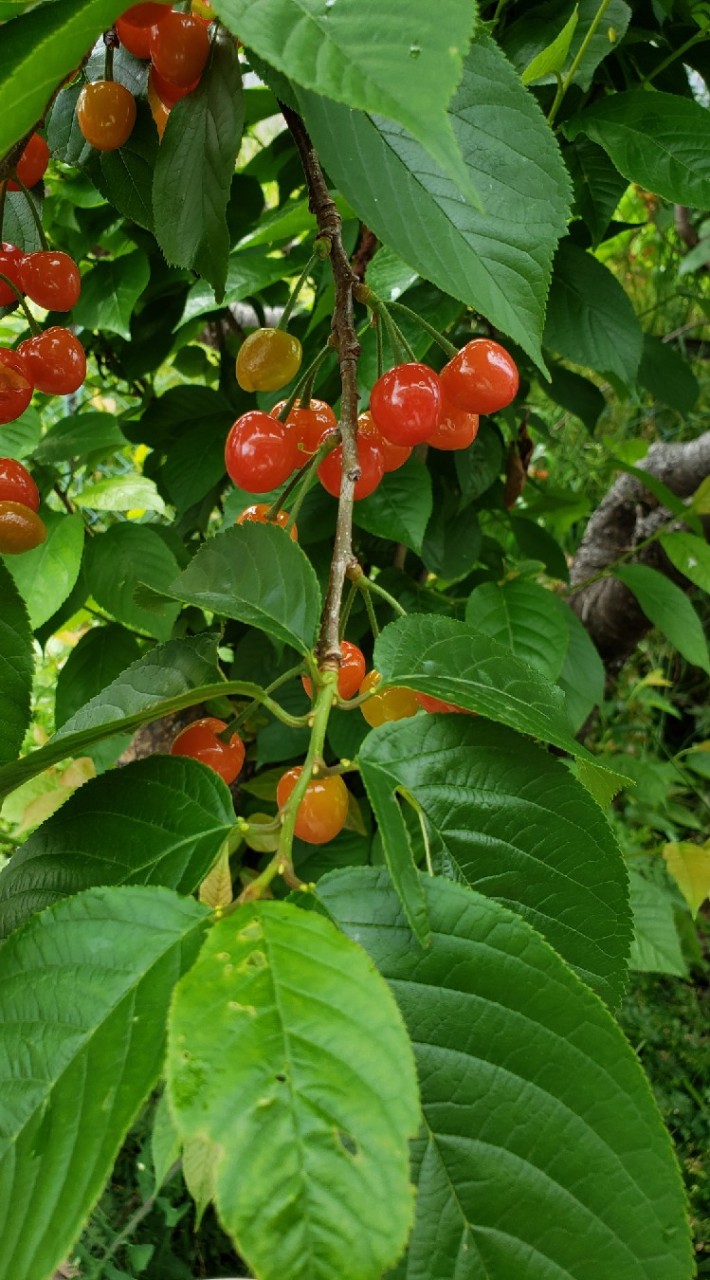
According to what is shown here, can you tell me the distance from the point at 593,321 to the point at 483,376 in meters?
0.47

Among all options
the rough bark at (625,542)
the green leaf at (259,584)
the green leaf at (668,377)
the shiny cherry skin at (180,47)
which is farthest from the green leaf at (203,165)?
the rough bark at (625,542)

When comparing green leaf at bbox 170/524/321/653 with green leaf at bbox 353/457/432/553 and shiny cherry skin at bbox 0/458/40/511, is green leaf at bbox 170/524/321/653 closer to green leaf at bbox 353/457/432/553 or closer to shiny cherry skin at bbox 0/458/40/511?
shiny cherry skin at bbox 0/458/40/511

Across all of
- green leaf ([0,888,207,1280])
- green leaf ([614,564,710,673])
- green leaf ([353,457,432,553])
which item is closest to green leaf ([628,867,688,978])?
green leaf ([614,564,710,673])

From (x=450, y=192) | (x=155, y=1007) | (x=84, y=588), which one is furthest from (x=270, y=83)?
(x=84, y=588)

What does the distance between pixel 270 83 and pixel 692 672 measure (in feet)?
8.97

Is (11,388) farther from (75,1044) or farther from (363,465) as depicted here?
(75,1044)

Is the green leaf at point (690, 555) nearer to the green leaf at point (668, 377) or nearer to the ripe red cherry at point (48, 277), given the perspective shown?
the green leaf at point (668, 377)

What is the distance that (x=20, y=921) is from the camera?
0.38m

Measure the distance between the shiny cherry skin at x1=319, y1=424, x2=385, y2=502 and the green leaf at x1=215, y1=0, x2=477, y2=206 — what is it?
0.75ft

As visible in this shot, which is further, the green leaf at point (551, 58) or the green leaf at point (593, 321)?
the green leaf at point (593, 321)

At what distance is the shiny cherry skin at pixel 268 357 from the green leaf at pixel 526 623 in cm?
49

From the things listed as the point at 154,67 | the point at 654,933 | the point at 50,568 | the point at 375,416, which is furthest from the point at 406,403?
the point at 654,933

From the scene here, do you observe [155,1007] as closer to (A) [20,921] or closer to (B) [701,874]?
(A) [20,921]

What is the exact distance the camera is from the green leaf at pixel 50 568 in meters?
0.95
